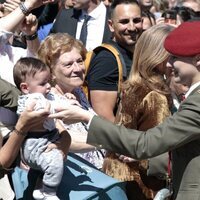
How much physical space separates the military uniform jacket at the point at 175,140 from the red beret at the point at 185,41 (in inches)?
7.4

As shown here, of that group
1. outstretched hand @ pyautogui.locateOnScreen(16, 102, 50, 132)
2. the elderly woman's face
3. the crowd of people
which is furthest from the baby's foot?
the elderly woman's face

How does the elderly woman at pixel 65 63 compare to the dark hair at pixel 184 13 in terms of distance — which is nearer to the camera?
the elderly woman at pixel 65 63

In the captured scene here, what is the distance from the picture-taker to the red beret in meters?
3.20

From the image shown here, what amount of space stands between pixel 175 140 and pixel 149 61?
1601mm

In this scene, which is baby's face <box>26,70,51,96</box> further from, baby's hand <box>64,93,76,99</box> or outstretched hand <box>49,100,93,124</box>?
outstretched hand <box>49,100,93,124</box>

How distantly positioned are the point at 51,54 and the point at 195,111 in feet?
5.32

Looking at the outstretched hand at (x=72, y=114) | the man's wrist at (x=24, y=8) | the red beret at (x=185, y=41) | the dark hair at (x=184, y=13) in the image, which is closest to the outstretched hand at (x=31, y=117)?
the outstretched hand at (x=72, y=114)

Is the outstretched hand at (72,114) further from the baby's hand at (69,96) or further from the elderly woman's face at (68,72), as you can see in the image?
the elderly woman's face at (68,72)

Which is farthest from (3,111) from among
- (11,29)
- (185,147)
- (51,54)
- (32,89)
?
(185,147)

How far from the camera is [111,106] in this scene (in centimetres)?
512

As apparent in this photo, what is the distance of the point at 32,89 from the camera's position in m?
3.94

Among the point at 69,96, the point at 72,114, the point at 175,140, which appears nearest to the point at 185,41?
the point at 175,140

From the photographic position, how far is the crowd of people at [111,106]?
325 centimetres

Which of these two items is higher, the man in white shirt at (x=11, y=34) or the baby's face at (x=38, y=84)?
the baby's face at (x=38, y=84)
